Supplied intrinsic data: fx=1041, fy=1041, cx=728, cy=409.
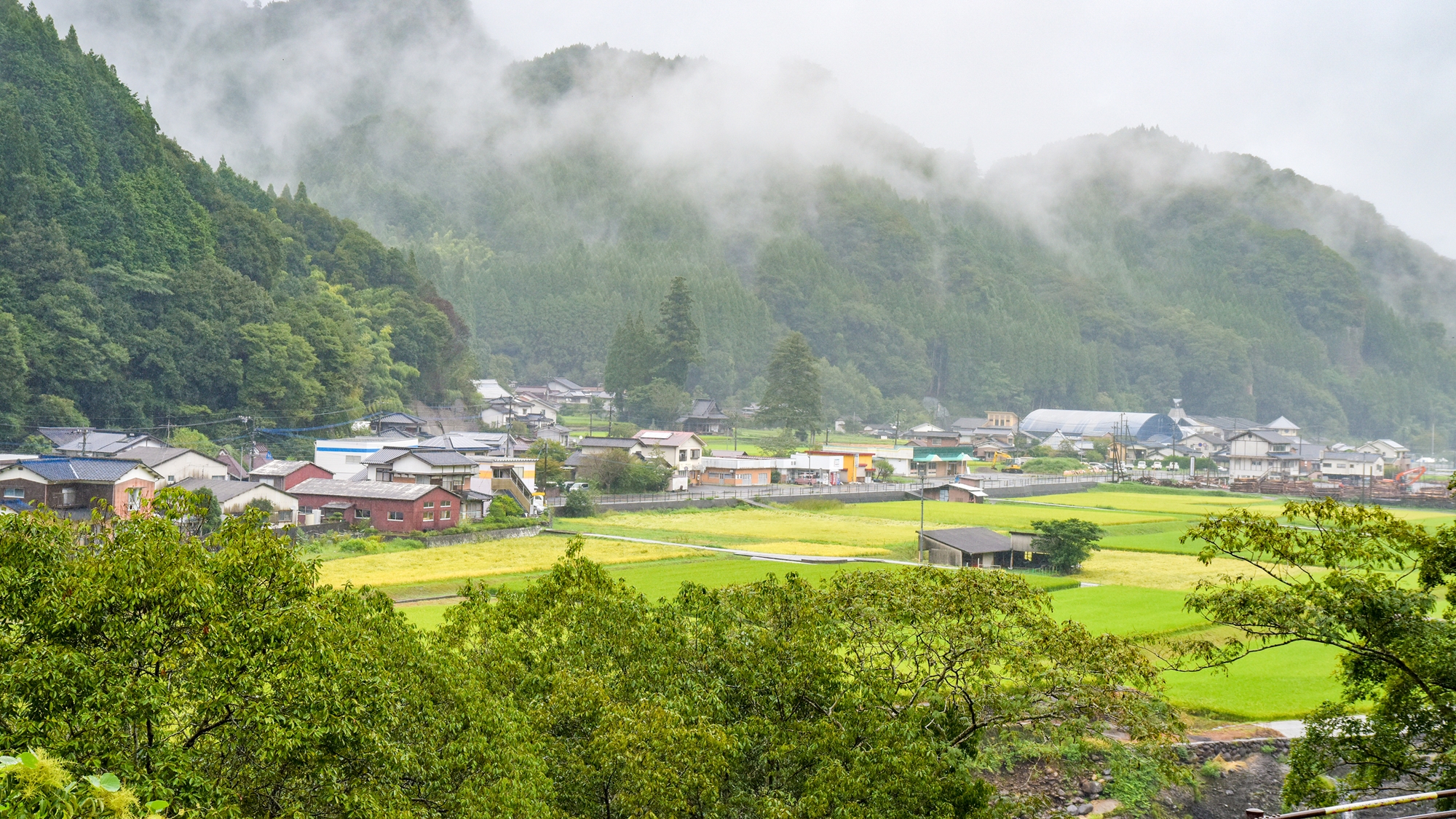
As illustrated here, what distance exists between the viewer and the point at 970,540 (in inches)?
1198

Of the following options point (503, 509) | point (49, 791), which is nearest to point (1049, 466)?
point (503, 509)

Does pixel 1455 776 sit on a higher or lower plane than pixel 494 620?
lower

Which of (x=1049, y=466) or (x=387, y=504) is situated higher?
(x=1049, y=466)

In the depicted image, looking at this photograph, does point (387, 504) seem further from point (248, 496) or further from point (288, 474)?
point (288, 474)

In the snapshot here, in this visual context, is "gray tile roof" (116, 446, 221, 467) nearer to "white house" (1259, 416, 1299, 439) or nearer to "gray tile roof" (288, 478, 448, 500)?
"gray tile roof" (288, 478, 448, 500)

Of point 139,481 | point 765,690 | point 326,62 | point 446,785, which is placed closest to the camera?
point 446,785

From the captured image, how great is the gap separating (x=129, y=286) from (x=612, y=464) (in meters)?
24.0

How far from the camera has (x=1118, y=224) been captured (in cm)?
18962

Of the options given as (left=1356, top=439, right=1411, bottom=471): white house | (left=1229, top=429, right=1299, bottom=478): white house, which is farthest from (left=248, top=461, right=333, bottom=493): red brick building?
(left=1356, top=439, right=1411, bottom=471): white house

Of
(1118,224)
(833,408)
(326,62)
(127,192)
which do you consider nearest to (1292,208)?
(1118,224)

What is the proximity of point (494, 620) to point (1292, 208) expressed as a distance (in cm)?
21185

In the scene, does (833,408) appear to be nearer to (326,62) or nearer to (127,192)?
(127,192)

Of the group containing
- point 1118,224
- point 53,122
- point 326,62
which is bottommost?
point 53,122

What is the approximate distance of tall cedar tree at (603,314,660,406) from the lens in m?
80.7
